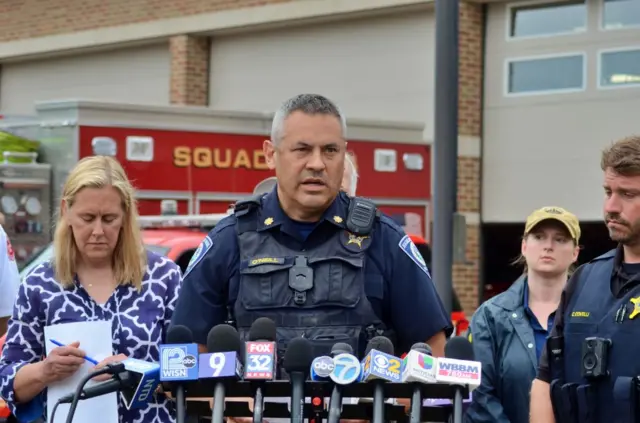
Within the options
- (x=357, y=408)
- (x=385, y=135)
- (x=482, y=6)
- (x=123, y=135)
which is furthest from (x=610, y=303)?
(x=482, y=6)

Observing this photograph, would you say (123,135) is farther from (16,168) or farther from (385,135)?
(385,135)

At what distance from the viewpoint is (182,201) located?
1174 cm

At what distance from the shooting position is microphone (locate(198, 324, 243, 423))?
3227 mm

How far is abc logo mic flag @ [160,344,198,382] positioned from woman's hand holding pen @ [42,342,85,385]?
0.87 meters

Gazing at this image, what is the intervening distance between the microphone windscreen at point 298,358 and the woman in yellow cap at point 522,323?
6.17 feet

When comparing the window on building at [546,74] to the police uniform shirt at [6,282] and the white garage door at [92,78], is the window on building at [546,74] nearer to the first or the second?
the white garage door at [92,78]

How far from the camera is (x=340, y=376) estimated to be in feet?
10.5

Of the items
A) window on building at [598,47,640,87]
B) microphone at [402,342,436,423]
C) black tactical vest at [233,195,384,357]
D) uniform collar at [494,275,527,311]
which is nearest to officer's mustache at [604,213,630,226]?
black tactical vest at [233,195,384,357]

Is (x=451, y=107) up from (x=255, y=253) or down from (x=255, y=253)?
up

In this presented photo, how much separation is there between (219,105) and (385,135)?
7844 millimetres

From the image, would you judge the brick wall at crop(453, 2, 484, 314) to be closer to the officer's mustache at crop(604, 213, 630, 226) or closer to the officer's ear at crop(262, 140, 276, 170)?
the officer's ear at crop(262, 140, 276, 170)

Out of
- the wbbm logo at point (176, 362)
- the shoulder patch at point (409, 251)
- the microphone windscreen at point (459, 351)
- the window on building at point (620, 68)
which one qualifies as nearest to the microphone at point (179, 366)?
the wbbm logo at point (176, 362)

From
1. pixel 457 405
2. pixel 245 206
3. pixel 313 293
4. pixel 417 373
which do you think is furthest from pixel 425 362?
pixel 245 206

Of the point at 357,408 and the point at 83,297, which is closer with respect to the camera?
the point at 357,408
